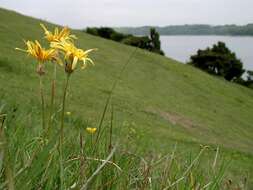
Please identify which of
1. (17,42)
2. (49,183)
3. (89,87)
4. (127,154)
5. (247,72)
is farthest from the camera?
(247,72)

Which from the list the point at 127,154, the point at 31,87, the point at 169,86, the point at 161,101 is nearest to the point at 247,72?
the point at 169,86

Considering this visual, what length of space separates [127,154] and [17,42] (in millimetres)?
19271

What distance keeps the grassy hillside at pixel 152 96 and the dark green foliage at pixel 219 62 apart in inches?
518

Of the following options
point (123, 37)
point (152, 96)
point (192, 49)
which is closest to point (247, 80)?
point (123, 37)

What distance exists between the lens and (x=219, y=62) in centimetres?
4394

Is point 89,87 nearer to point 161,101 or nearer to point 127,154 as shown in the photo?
point 161,101

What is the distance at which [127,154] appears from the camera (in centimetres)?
193

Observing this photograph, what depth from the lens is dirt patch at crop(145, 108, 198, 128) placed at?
17828 mm

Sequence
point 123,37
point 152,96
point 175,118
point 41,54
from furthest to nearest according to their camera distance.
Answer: point 123,37 < point 152,96 < point 175,118 < point 41,54

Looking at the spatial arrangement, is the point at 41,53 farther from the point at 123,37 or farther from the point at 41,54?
the point at 123,37

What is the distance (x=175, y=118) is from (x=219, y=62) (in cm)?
2654

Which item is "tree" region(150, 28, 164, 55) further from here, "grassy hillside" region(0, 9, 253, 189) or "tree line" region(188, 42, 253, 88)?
"grassy hillside" region(0, 9, 253, 189)

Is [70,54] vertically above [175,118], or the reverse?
[70,54]

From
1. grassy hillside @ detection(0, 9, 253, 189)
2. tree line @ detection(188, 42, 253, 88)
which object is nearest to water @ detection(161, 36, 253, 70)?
tree line @ detection(188, 42, 253, 88)
